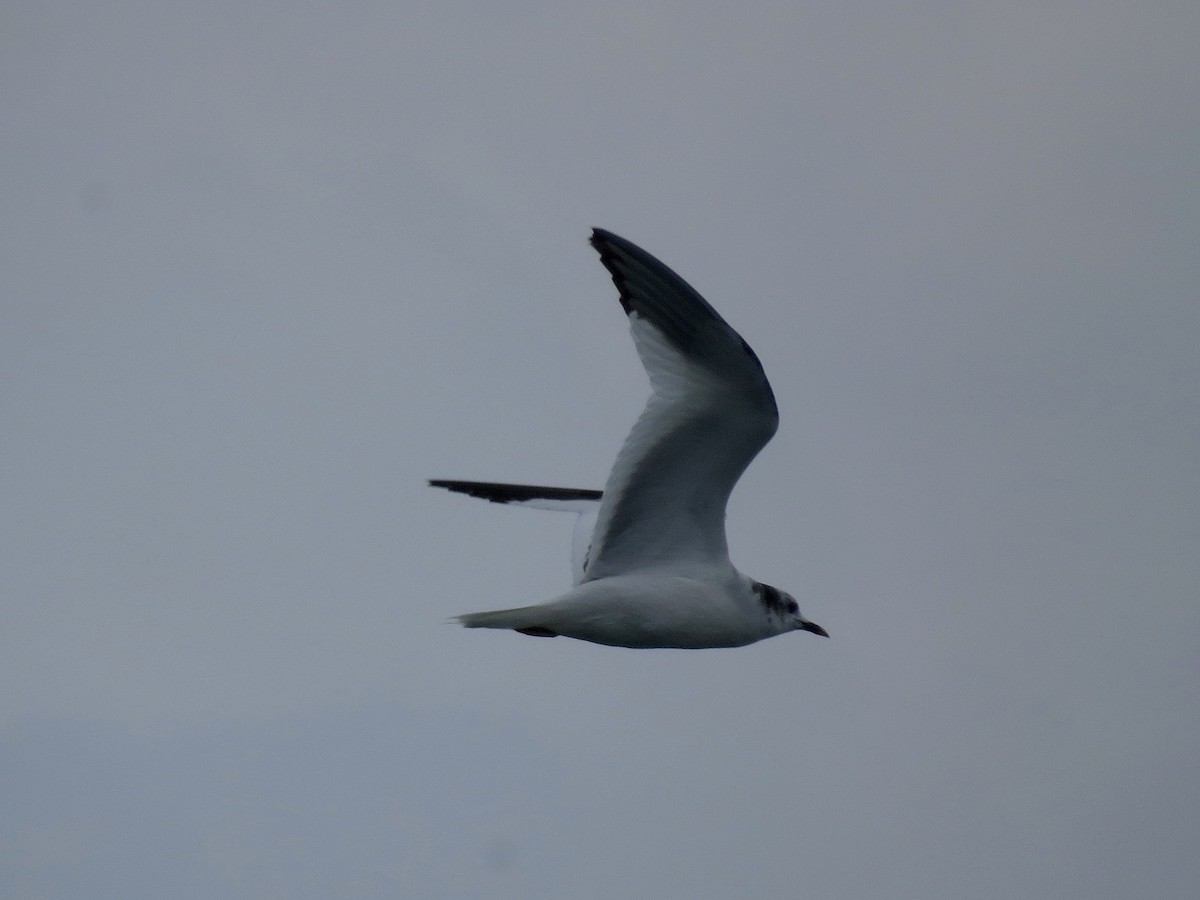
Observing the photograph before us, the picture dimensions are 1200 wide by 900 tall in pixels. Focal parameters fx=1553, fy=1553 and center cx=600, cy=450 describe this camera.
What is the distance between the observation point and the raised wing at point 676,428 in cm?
751

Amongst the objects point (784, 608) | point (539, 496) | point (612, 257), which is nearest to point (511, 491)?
point (539, 496)

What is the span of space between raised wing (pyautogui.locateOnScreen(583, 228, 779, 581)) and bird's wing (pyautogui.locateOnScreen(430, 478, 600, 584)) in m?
1.41

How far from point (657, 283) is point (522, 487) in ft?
12.2

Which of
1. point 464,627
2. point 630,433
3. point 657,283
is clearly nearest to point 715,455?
point 630,433

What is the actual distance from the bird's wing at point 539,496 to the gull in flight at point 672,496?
1082 mm

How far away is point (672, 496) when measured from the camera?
27.3ft

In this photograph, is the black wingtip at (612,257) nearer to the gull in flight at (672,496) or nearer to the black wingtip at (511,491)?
the gull in flight at (672,496)

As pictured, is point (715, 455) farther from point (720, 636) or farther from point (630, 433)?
point (720, 636)

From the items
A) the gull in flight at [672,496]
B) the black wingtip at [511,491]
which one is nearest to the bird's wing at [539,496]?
the black wingtip at [511,491]

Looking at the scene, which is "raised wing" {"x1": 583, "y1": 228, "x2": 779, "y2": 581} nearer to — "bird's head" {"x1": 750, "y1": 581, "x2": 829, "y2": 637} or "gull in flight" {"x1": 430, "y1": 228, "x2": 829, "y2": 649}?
"gull in flight" {"x1": 430, "y1": 228, "x2": 829, "y2": 649}

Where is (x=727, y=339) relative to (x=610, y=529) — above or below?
above

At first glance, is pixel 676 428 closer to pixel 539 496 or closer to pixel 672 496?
pixel 672 496

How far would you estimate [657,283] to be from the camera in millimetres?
7461

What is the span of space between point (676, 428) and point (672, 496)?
0.54 m
